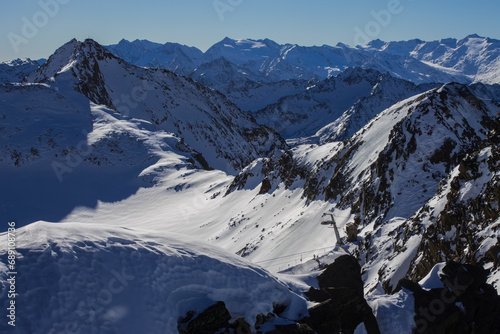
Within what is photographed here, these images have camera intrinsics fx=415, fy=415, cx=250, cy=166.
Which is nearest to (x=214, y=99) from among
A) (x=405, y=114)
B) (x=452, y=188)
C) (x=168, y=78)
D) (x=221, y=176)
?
(x=168, y=78)

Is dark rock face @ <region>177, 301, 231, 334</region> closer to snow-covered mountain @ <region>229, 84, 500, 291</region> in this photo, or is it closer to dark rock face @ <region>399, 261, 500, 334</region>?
dark rock face @ <region>399, 261, 500, 334</region>

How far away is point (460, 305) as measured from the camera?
1341 cm

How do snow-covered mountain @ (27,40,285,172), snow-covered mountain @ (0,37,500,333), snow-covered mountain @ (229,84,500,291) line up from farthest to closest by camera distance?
1. snow-covered mountain @ (27,40,285,172)
2. snow-covered mountain @ (229,84,500,291)
3. snow-covered mountain @ (0,37,500,333)

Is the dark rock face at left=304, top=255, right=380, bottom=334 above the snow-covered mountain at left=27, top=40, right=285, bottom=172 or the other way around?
the other way around

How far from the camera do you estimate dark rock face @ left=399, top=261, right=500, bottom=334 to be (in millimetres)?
13062

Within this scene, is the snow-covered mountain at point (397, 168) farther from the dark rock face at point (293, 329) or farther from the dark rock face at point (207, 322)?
the dark rock face at point (207, 322)

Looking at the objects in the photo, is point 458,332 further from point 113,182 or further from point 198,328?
point 113,182

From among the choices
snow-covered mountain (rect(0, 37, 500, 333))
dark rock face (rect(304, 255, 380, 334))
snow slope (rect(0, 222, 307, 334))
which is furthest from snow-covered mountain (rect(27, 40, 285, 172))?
dark rock face (rect(304, 255, 380, 334))

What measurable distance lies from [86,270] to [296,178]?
122ft

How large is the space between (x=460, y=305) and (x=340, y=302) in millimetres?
3964

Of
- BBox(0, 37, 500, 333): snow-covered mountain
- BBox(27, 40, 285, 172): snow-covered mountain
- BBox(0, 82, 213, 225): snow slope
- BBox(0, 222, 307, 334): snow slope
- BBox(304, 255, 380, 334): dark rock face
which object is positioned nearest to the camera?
BBox(0, 222, 307, 334): snow slope

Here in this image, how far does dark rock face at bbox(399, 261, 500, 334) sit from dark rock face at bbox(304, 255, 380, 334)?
1683mm

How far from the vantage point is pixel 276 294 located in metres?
12.5

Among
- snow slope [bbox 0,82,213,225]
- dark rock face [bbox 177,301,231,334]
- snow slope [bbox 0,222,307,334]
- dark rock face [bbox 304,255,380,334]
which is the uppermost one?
snow slope [bbox 0,82,213,225]
